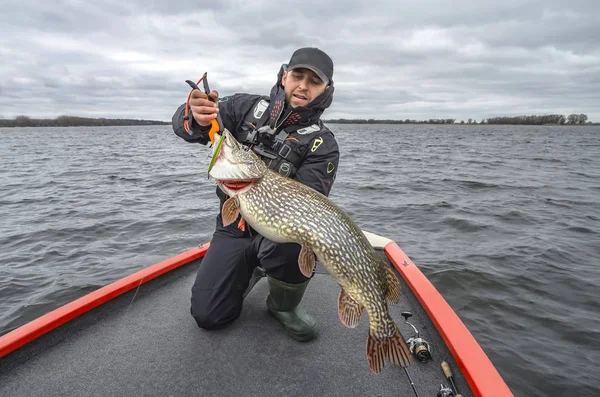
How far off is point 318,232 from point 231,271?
4.23 ft

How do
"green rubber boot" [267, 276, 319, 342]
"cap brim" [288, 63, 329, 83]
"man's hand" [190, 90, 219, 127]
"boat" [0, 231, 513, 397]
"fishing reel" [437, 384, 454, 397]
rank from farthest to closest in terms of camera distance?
"cap brim" [288, 63, 329, 83] → "green rubber boot" [267, 276, 319, 342] → "man's hand" [190, 90, 219, 127] → "boat" [0, 231, 513, 397] → "fishing reel" [437, 384, 454, 397]

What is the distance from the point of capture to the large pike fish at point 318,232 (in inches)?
116

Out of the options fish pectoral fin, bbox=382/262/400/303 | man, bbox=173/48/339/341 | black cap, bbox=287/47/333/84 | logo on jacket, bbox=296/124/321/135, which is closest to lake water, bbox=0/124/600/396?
man, bbox=173/48/339/341

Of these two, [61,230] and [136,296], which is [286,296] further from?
[61,230]

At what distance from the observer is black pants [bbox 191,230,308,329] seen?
3602mm

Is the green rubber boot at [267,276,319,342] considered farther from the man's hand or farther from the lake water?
the man's hand

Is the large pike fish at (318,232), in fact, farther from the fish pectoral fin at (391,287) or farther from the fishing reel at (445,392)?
the fishing reel at (445,392)

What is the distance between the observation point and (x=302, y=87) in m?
3.82

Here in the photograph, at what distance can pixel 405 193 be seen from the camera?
1424 cm

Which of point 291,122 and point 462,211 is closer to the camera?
point 291,122

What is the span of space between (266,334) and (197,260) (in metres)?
1.87

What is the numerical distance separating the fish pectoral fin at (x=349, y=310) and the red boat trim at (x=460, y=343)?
867 mm

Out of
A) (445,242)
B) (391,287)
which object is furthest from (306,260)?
(445,242)

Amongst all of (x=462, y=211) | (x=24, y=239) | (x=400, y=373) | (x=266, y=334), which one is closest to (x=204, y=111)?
(x=266, y=334)
